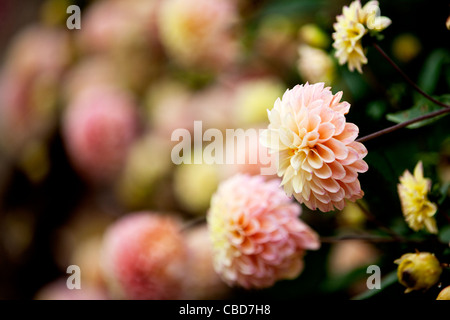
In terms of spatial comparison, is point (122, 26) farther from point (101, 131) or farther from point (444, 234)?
point (444, 234)

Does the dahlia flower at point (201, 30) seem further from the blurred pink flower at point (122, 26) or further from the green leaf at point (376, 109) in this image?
the green leaf at point (376, 109)

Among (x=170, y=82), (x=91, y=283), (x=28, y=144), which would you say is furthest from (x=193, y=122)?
(x=28, y=144)

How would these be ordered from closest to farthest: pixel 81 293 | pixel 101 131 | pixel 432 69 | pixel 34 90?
1. pixel 432 69
2. pixel 81 293
3. pixel 101 131
4. pixel 34 90

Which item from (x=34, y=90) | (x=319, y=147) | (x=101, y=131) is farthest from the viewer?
(x=34, y=90)

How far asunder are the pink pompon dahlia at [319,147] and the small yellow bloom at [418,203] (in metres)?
0.05

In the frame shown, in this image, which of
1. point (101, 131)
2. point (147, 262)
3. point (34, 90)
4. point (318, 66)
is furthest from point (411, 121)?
point (34, 90)

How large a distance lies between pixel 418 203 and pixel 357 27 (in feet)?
0.34

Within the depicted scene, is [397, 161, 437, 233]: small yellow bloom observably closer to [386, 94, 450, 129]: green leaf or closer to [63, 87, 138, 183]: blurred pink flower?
[386, 94, 450, 129]: green leaf

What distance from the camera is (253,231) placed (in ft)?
0.95

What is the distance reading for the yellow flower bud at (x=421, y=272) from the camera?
0.76 feet

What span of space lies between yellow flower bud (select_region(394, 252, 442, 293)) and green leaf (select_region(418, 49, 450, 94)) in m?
0.14

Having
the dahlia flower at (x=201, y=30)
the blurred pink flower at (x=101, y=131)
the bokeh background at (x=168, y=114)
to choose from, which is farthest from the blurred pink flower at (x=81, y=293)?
the dahlia flower at (x=201, y=30)

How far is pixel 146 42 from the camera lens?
763 millimetres
